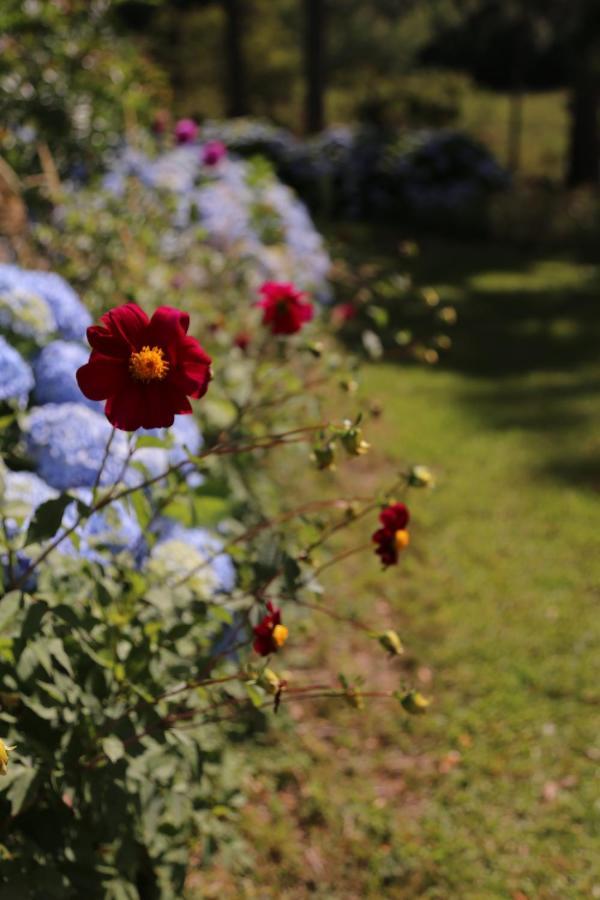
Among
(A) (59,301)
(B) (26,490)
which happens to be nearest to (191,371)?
(B) (26,490)

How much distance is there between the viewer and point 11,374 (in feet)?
6.70

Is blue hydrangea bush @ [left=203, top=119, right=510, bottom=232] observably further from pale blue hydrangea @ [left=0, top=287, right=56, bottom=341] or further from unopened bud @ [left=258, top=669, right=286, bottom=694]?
unopened bud @ [left=258, top=669, right=286, bottom=694]

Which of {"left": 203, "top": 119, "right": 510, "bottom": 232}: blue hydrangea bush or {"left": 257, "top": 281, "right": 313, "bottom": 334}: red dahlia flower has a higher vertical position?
{"left": 257, "top": 281, "right": 313, "bottom": 334}: red dahlia flower

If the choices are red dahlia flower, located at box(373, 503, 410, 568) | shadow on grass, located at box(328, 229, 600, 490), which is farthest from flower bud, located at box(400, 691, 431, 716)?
shadow on grass, located at box(328, 229, 600, 490)

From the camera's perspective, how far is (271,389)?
10.00ft

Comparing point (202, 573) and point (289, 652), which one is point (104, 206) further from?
point (202, 573)

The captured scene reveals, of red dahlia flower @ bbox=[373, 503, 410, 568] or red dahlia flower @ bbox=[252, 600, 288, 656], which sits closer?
red dahlia flower @ bbox=[252, 600, 288, 656]

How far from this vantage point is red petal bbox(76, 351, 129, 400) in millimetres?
1305

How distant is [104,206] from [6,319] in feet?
5.70

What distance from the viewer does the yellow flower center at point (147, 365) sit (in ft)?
4.29

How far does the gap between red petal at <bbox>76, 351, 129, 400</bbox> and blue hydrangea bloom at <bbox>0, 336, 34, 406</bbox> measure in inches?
30.9

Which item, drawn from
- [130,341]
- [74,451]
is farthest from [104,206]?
[130,341]

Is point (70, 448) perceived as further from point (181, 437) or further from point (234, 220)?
point (234, 220)

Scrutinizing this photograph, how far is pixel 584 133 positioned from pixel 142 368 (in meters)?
12.4
